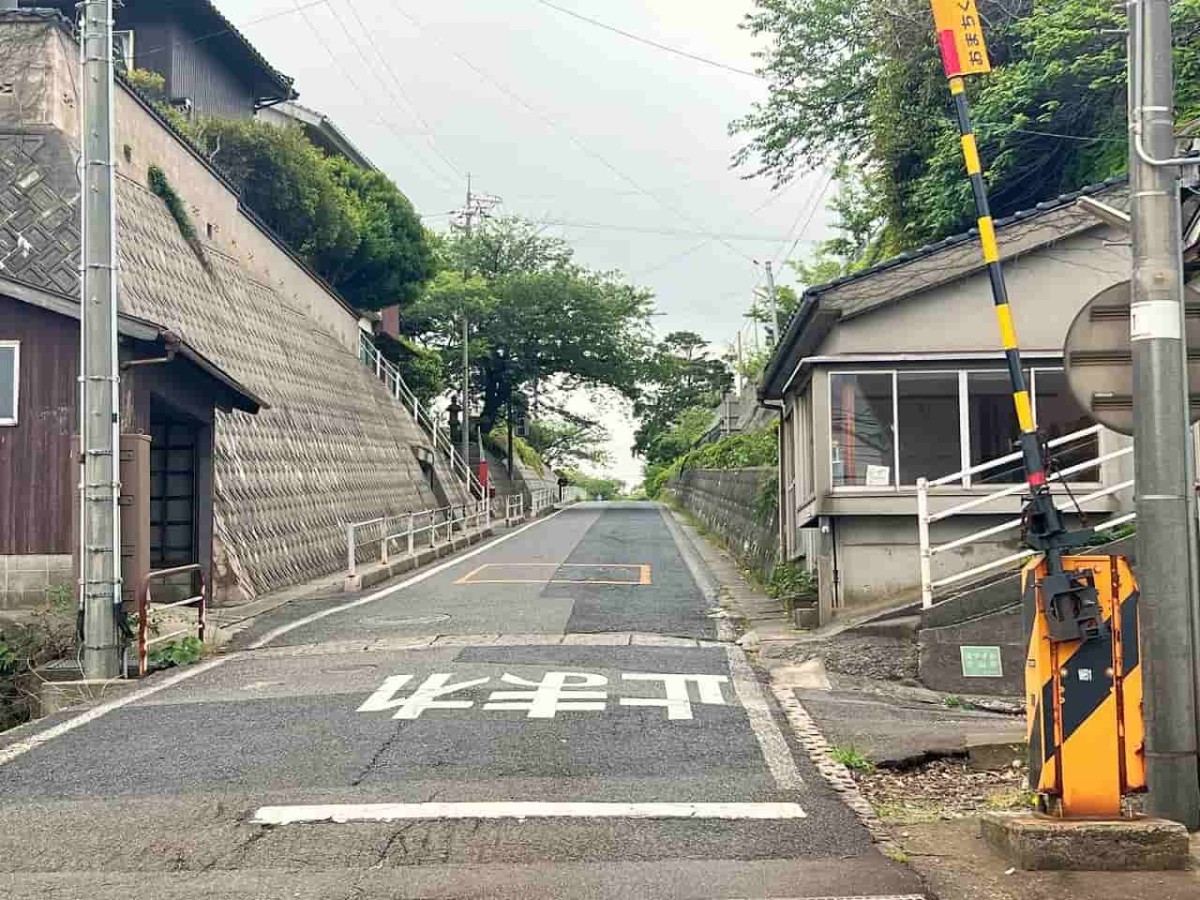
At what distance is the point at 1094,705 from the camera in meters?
5.68

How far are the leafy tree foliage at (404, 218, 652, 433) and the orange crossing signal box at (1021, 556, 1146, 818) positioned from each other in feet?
153

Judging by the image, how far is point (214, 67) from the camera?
32.7 meters

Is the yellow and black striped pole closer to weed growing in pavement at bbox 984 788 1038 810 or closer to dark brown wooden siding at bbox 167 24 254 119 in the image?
weed growing in pavement at bbox 984 788 1038 810

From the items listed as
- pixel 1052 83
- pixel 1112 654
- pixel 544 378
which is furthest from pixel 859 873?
pixel 544 378

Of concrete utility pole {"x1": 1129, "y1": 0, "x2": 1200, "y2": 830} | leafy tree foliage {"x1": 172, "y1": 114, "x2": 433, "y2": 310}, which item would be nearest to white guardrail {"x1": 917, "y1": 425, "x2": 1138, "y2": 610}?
concrete utility pole {"x1": 1129, "y1": 0, "x2": 1200, "y2": 830}

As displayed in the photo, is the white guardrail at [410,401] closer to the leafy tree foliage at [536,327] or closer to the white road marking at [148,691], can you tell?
the leafy tree foliage at [536,327]

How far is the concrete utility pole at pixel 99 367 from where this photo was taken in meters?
11.2

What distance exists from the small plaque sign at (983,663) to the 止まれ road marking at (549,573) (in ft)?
29.3

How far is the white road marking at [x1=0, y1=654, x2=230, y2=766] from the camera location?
27.0 ft

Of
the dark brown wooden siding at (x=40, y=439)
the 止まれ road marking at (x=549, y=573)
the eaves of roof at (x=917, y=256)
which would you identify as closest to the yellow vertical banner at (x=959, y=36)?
the eaves of roof at (x=917, y=256)

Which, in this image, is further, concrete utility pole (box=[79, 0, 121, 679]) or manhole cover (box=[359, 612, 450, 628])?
manhole cover (box=[359, 612, 450, 628])

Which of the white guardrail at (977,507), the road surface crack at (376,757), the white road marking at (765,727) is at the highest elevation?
the white guardrail at (977,507)

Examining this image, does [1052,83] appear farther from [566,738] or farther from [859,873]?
[859,873]

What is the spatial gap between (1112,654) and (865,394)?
8115 mm
